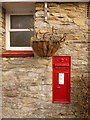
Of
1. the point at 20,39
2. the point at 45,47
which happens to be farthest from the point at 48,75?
the point at 20,39

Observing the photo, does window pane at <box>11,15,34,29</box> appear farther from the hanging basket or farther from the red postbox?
the red postbox

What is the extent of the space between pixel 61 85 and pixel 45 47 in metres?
0.99

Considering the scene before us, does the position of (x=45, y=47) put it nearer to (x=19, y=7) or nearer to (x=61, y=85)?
(x=61, y=85)

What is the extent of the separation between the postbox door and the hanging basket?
48cm

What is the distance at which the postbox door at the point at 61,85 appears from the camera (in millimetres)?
3422

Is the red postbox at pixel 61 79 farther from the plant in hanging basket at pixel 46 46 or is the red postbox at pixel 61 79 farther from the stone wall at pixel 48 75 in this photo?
the plant in hanging basket at pixel 46 46

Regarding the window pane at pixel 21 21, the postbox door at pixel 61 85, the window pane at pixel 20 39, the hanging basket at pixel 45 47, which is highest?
the window pane at pixel 21 21

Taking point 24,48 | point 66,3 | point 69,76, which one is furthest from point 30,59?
point 66,3

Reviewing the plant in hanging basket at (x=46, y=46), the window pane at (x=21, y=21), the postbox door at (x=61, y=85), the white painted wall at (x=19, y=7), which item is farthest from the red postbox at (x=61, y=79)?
the white painted wall at (x=19, y=7)

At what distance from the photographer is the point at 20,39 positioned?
393cm

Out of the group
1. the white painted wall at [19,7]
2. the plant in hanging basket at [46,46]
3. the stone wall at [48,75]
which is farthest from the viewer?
the white painted wall at [19,7]

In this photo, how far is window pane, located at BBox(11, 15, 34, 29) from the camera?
390cm

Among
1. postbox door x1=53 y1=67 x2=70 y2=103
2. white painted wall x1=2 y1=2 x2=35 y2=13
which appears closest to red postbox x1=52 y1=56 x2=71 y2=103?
postbox door x1=53 y1=67 x2=70 y2=103

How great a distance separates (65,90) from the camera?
3.48m
